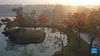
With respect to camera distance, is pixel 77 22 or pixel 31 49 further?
pixel 31 49

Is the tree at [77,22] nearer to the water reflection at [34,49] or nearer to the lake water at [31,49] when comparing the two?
the water reflection at [34,49]

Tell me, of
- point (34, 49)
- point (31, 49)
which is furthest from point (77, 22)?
point (31, 49)

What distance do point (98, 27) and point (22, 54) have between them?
8633mm

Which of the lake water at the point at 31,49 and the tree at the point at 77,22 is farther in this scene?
the lake water at the point at 31,49

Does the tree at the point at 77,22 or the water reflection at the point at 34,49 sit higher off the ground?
the tree at the point at 77,22

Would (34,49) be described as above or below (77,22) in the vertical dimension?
below

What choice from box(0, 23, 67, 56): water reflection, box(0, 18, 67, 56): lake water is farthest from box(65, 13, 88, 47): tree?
box(0, 18, 67, 56): lake water

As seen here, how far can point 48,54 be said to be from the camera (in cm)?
1392

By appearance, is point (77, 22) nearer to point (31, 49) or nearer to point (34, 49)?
point (34, 49)

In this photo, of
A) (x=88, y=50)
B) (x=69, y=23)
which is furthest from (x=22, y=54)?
(x=88, y=50)

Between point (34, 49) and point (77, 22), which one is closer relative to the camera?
point (77, 22)

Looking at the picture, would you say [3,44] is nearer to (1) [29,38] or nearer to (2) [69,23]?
(1) [29,38]

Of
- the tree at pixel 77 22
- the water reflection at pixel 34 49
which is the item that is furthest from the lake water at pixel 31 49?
the tree at pixel 77 22

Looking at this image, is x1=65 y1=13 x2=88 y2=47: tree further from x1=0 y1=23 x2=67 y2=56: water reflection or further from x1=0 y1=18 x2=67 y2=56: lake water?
x1=0 y1=18 x2=67 y2=56: lake water
